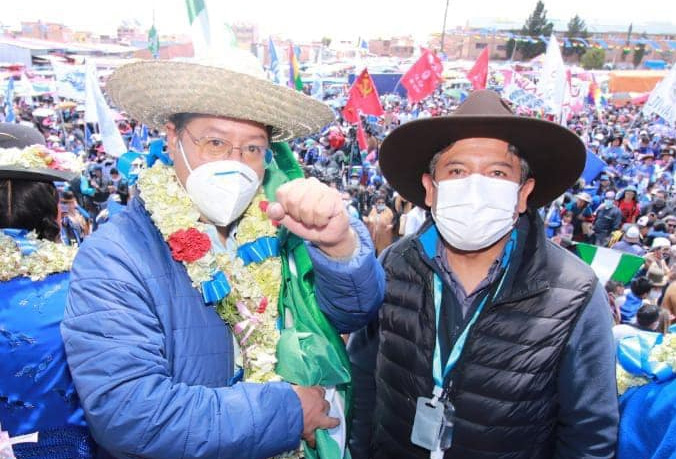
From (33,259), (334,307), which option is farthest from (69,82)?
(334,307)

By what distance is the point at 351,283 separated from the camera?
1.45m

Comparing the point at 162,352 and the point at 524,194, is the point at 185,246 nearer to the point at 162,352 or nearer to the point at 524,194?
the point at 162,352

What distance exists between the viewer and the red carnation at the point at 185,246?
59.7 inches

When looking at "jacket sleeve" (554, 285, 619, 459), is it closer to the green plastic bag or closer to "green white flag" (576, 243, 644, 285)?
the green plastic bag

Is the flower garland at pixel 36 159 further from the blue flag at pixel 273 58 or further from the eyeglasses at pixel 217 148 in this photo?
the blue flag at pixel 273 58

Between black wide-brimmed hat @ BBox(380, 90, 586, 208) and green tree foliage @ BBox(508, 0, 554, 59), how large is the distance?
6651cm

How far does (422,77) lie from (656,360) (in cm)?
1307

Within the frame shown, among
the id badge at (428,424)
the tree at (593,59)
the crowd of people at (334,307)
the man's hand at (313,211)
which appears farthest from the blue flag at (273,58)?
the tree at (593,59)

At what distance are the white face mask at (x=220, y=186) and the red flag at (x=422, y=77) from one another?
12.7m

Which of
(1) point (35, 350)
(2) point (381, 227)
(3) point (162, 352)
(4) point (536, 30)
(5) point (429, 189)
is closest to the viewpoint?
(3) point (162, 352)

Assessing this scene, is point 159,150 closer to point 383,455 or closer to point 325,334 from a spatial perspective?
point 325,334

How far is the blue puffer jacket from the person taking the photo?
118cm

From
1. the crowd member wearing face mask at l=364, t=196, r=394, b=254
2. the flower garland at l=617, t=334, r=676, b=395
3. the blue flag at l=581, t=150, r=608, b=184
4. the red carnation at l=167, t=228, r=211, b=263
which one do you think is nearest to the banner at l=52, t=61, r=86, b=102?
the crowd member wearing face mask at l=364, t=196, r=394, b=254

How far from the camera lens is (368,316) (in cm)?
159
